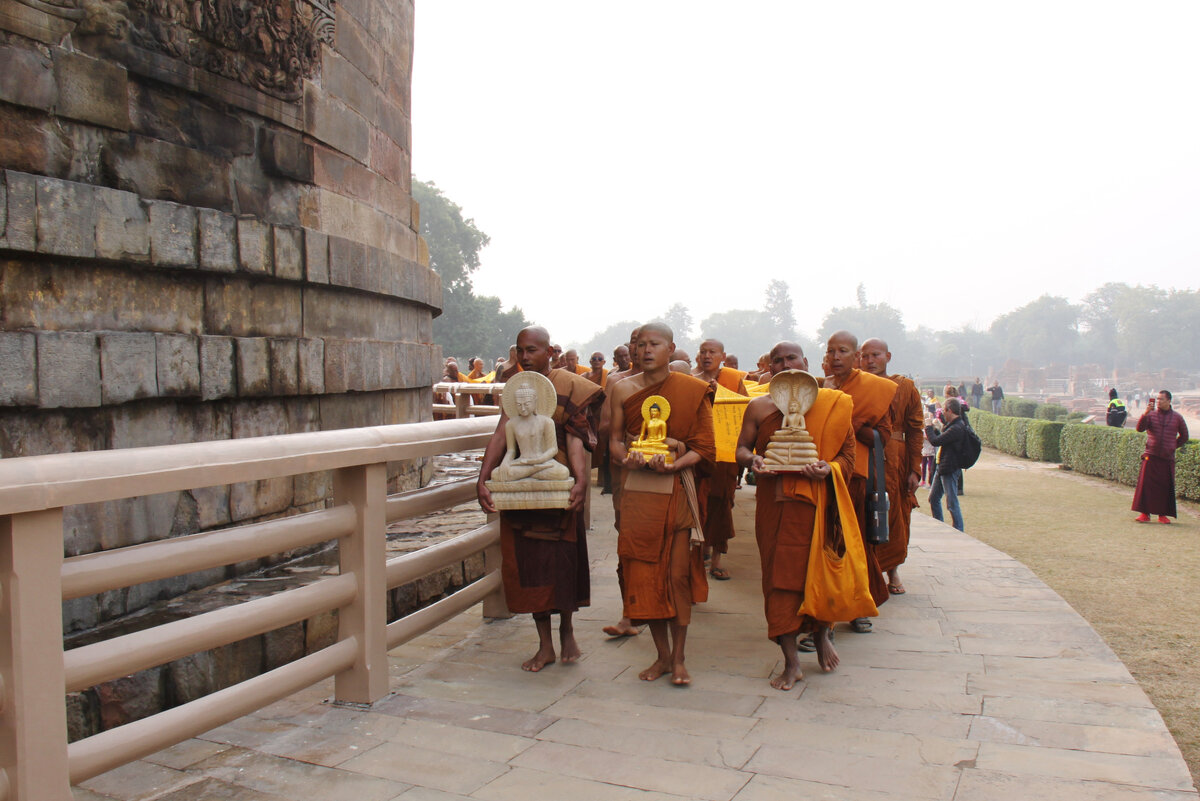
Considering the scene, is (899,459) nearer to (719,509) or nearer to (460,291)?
(719,509)

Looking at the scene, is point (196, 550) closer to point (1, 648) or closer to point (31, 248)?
point (1, 648)

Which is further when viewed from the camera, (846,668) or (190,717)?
(846,668)

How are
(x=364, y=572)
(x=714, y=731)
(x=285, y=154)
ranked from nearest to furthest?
1. (x=714, y=731)
2. (x=364, y=572)
3. (x=285, y=154)

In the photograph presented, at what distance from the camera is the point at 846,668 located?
4.07m

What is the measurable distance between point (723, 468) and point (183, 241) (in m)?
3.66

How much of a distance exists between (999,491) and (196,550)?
48.7ft

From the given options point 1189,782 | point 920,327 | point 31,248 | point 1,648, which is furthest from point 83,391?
point 920,327

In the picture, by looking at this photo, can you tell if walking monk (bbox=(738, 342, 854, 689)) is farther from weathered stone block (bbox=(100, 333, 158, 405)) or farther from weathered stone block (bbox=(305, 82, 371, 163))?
weathered stone block (bbox=(305, 82, 371, 163))

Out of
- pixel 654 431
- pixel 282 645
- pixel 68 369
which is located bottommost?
pixel 282 645

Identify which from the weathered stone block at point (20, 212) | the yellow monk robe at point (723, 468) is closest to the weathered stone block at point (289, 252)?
the weathered stone block at point (20, 212)

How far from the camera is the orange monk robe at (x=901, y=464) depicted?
5379 millimetres

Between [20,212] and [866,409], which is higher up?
[20,212]

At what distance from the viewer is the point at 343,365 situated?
5.69 m

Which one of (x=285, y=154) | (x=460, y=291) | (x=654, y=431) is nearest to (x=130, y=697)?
(x=654, y=431)
